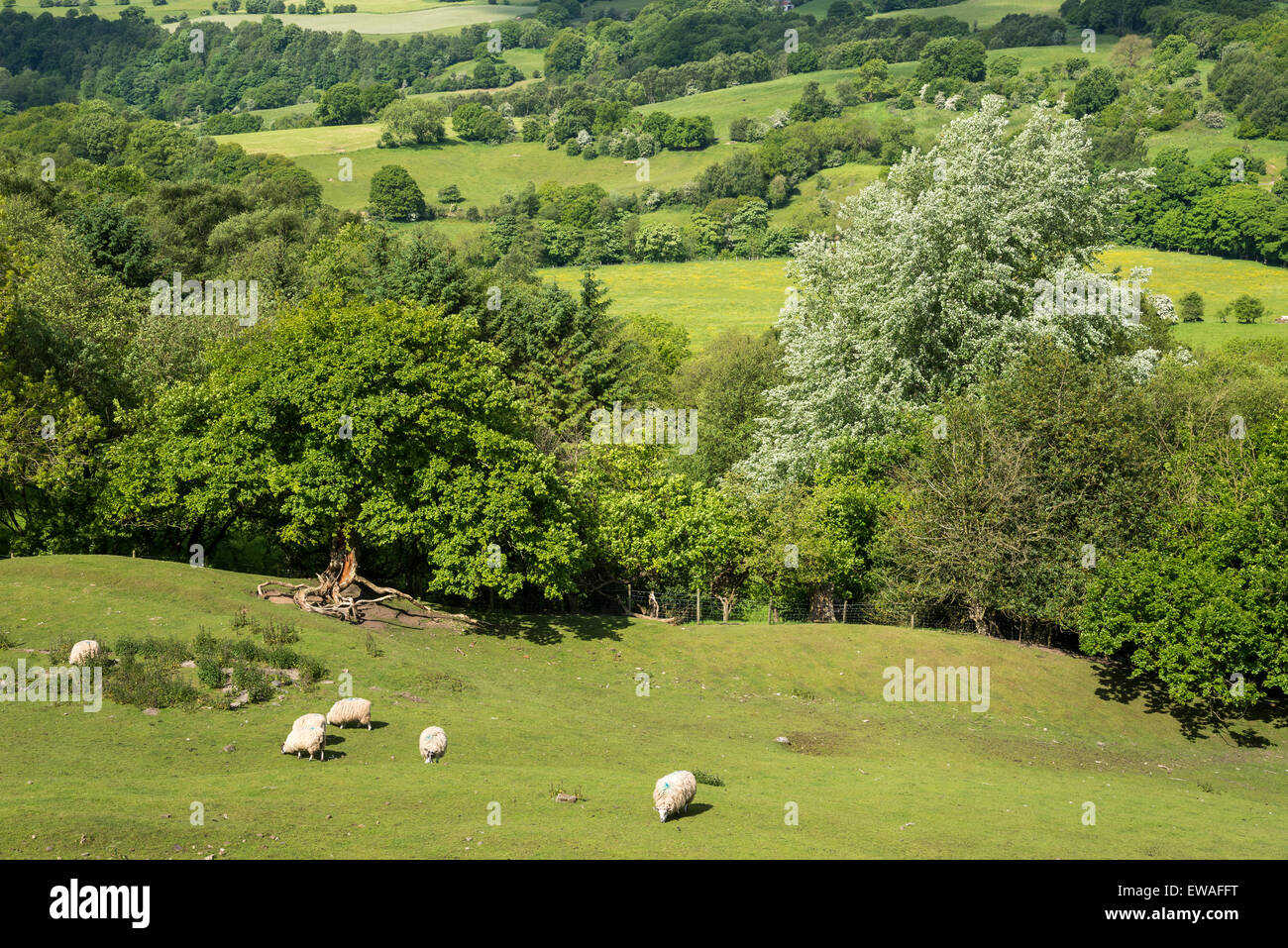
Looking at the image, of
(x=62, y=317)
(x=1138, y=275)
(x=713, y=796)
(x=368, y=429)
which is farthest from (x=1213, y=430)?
(x=62, y=317)

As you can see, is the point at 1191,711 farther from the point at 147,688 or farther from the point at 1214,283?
the point at 1214,283

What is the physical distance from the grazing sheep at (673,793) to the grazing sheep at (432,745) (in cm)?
754

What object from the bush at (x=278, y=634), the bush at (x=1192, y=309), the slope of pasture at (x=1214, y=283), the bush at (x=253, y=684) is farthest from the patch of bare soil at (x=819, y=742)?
the bush at (x=1192, y=309)

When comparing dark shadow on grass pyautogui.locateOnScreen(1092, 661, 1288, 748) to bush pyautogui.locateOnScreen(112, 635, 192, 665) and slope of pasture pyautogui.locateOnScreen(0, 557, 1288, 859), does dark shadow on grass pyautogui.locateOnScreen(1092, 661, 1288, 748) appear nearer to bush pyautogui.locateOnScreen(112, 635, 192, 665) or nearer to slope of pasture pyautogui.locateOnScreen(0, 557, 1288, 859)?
slope of pasture pyautogui.locateOnScreen(0, 557, 1288, 859)

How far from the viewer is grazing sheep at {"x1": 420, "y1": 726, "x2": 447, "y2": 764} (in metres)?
33.0

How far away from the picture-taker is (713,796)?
1250 inches

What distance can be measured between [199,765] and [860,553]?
1543 inches

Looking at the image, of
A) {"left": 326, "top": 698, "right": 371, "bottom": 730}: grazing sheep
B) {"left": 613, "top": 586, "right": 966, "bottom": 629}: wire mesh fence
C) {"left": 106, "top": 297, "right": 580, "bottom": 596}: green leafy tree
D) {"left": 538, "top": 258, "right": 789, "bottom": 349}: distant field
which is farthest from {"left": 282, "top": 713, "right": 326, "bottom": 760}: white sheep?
{"left": 538, "top": 258, "right": 789, "bottom": 349}: distant field

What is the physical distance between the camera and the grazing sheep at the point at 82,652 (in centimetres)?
3744

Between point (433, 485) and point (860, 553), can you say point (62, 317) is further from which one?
point (860, 553)

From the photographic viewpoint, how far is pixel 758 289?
18912 cm

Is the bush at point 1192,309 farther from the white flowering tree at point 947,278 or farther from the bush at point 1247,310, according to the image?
the white flowering tree at point 947,278

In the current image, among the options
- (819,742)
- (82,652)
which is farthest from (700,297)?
(82,652)

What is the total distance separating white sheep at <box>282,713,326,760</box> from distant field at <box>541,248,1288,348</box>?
415ft
